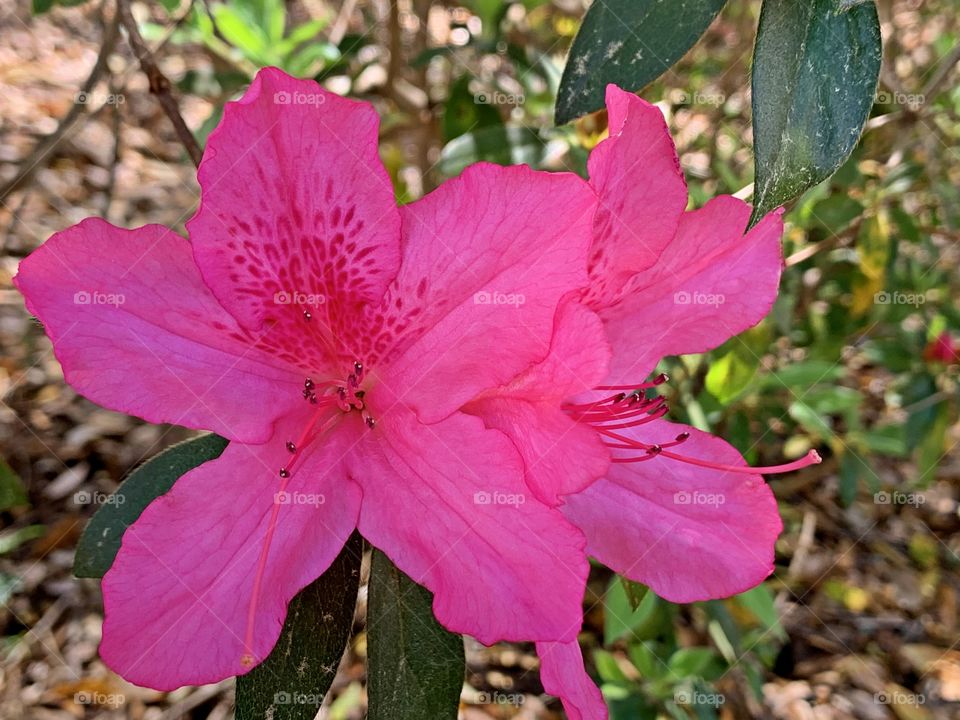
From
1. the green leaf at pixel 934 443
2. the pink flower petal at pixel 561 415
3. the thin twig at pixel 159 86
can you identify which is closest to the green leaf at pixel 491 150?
the thin twig at pixel 159 86

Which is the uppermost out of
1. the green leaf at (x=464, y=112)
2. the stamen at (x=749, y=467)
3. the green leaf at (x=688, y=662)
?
the green leaf at (x=464, y=112)

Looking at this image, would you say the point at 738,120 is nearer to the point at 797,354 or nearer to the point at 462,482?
the point at 797,354

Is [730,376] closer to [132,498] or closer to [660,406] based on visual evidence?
[660,406]

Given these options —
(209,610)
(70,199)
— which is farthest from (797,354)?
(70,199)

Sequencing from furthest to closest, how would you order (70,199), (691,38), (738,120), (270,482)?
(70,199) < (738,120) < (691,38) < (270,482)

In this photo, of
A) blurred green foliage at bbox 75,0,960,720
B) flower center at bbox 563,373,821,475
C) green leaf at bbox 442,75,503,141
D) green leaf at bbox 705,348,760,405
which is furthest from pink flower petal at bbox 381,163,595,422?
green leaf at bbox 442,75,503,141

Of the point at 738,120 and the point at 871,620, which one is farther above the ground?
the point at 738,120

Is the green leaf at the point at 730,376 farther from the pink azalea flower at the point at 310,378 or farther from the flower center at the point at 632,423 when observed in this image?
the pink azalea flower at the point at 310,378
